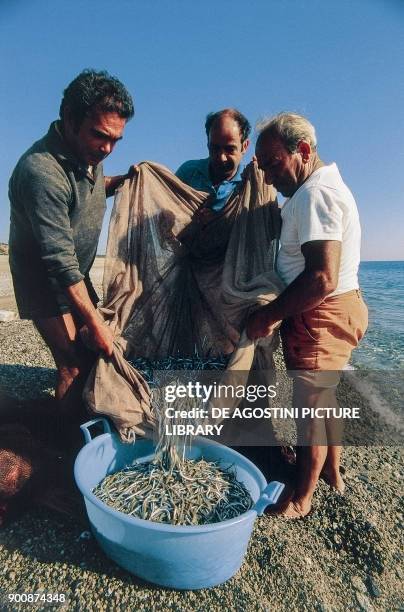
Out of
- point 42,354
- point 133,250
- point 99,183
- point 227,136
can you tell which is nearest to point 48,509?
point 133,250

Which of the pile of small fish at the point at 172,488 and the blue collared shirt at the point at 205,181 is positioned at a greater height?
the blue collared shirt at the point at 205,181

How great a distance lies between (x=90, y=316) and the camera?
8.62 ft

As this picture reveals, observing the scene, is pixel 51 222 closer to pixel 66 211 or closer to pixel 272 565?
pixel 66 211

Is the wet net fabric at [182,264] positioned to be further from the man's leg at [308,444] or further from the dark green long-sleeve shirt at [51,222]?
the man's leg at [308,444]

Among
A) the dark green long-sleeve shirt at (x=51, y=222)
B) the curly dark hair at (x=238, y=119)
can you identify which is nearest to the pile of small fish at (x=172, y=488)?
the dark green long-sleeve shirt at (x=51, y=222)

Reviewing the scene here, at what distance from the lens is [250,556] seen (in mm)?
2402

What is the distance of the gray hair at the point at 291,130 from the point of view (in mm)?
2461

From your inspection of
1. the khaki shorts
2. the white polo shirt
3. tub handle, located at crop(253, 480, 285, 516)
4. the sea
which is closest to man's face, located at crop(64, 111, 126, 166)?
the white polo shirt

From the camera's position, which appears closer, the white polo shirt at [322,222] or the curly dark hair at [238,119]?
the white polo shirt at [322,222]

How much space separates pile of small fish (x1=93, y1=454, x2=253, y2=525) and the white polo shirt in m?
1.29

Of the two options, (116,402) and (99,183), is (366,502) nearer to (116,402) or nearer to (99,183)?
(116,402)

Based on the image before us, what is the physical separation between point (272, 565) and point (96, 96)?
2.94 m

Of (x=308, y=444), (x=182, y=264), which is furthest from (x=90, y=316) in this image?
(x=308, y=444)

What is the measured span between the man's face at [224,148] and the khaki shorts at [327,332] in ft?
4.49
